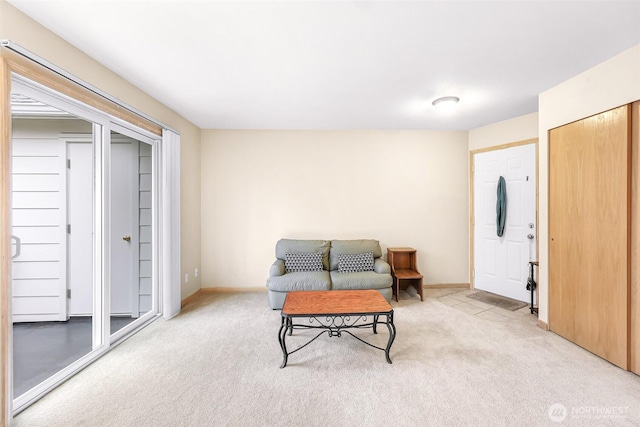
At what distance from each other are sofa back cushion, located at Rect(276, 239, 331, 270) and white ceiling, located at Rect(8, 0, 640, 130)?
78.1 inches

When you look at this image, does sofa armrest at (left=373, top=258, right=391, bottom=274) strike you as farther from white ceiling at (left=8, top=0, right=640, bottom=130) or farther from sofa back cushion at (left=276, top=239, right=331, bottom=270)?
white ceiling at (left=8, top=0, right=640, bottom=130)

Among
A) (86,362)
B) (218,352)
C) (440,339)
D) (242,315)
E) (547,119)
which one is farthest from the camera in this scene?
(242,315)

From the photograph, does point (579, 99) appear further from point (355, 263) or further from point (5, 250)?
point (5, 250)

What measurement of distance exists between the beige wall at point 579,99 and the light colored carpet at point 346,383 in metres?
0.95

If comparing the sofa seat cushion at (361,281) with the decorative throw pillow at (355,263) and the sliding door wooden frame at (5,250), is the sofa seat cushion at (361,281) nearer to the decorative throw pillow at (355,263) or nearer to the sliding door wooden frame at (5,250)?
the decorative throw pillow at (355,263)

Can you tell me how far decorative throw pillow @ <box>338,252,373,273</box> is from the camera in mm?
3615

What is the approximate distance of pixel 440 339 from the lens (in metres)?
2.51

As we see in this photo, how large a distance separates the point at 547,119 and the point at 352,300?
2.90 m

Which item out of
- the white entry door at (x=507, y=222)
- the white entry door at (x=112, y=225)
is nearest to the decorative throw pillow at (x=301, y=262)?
the white entry door at (x=112, y=225)

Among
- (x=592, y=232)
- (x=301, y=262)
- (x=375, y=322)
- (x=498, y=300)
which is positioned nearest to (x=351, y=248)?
(x=301, y=262)

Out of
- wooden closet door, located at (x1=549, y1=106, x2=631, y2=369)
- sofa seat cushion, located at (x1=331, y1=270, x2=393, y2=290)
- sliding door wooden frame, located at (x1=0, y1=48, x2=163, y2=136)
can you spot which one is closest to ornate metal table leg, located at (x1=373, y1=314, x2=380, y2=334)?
sofa seat cushion, located at (x1=331, y1=270, x2=393, y2=290)

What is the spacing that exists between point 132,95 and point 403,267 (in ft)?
13.8

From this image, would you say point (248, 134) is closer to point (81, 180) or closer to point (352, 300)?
point (81, 180)

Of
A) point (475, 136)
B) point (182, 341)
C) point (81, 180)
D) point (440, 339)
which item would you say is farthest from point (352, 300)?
point (475, 136)
